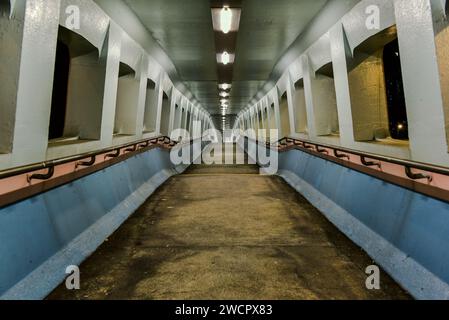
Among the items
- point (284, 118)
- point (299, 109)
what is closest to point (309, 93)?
point (299, 109)

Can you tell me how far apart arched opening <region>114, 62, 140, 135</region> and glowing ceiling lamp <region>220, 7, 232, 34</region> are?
336 cm

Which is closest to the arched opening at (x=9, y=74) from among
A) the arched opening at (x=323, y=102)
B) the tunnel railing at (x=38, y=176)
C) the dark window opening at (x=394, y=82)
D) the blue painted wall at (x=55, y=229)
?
the tunnel railing at (x=38, y=176)

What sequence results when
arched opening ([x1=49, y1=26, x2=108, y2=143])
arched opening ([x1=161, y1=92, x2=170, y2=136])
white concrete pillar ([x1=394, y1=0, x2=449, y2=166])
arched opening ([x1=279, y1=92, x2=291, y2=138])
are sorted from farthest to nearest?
arched opening ([x1=279, y1=92, x2=291, y2=138]) → arched opening ([x1=161, y1=92, x2=170, y2=136]) → arched opening ([x1=49, y1=26, x2=108, y2=143]) → white concrete pillar ([x1=394, y1=0, x2=449, y2=166])

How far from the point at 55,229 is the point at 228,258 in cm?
211

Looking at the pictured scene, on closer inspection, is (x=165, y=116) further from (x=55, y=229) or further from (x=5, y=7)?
(x=55, y=229)

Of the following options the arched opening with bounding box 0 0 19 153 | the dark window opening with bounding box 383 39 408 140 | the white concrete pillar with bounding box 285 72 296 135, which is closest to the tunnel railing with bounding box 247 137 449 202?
the arched opening with bounding box 0 0 19 153

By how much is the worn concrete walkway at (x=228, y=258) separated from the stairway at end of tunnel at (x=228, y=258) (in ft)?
0.03

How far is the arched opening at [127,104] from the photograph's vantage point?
351 inches

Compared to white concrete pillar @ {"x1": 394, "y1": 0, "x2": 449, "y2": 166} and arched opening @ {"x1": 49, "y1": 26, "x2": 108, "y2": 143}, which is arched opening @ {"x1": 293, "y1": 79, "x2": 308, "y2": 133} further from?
arched opening @ {"x1": 49, "y1": 26, "x2": 108, "y2": 143}

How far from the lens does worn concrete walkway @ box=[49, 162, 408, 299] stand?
9.21 ft

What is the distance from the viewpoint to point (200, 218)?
5.16m

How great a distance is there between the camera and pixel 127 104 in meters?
8.91

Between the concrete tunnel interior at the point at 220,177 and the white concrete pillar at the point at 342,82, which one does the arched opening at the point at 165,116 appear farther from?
the white concrete pillar at the point at 342,82

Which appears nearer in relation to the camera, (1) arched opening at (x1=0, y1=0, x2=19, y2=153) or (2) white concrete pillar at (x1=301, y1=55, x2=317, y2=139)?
(1) arched opening at (x1=0, y1=0, x2=19, y2=153)
